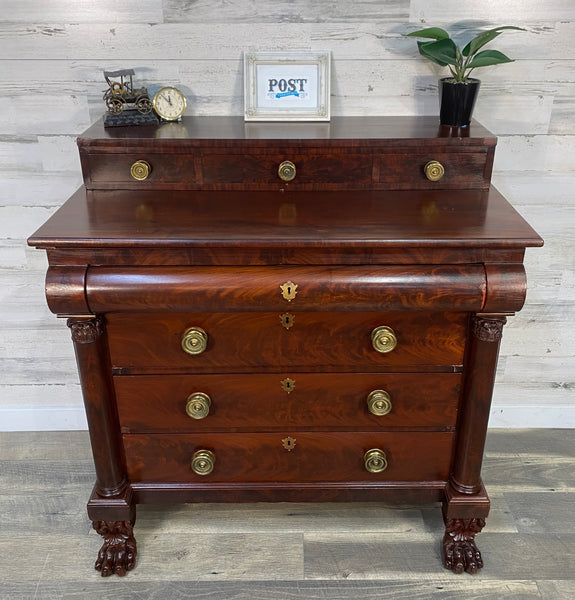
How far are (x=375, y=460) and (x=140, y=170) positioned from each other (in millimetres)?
978

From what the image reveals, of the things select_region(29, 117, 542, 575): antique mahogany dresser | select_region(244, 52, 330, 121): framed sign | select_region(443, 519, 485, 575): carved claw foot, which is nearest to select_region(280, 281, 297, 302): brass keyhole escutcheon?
select_region(29, 117, 542, 575): antique mahogany dresser

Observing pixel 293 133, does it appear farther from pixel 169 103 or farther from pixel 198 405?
pixel 198 405

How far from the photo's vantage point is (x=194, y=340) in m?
1.45

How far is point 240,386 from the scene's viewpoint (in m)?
1.55

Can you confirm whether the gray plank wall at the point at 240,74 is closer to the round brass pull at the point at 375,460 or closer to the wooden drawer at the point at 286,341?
the wooden drawer at the point at 286,341

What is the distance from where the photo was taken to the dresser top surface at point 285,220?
52.2 inches

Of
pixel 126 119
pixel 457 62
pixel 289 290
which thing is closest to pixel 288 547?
pixel 289 290

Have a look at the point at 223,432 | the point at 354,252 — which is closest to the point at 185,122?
the point at 354,252

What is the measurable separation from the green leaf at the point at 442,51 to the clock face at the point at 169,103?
2.23ft

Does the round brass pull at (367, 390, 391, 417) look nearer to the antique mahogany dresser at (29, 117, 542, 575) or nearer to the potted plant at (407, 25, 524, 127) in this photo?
the antique mahogany dresser at (29, 117, 542, 575)

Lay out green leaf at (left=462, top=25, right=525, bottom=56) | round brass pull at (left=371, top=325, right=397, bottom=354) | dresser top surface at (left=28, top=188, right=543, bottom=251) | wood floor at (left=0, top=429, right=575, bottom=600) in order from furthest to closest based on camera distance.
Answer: wood floor at (left=0, top=429, right=575, bottom=600) < green leaf at (left=462, top=25, right=525, bottom=56) < round brass pull at (left=371, top=325, right=397, bottom=354) < dresser top surface at (left=28, top=188, right=543, bottom=251)

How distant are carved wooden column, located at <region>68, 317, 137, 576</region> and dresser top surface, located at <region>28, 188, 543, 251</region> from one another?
0.23 meters

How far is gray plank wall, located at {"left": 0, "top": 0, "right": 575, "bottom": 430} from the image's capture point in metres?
1.72

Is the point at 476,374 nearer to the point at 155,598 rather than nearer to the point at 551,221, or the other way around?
the point at 551,221
